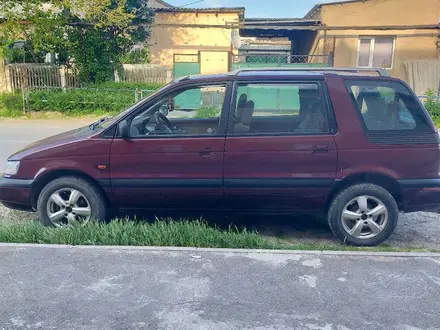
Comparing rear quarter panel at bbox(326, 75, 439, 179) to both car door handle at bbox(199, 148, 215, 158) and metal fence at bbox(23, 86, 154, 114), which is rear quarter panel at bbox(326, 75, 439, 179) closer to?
car door handle at bbox(199, 148, 215, 158)

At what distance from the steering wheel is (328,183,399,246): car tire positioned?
191cm

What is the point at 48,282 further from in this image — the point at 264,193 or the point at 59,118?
the point at 59,118

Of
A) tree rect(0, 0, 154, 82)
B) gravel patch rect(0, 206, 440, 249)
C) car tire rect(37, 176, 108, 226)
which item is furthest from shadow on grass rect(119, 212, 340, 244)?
tree rect(0, 0, 154, 82)

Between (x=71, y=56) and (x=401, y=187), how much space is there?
50.8 ft

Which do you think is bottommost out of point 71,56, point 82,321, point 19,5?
point 82,321

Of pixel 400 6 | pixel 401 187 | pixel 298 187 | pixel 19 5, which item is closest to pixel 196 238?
pixel 298 187

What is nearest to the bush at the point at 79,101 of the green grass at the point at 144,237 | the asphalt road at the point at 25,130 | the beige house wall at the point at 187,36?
the asphalt road at the point at 25,130

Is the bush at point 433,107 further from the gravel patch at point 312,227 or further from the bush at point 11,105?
the bush at point 11,105

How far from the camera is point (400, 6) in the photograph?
1669 cm

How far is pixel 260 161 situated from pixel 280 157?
0.21m

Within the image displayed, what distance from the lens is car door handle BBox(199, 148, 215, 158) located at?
4224mm

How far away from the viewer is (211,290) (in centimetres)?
322

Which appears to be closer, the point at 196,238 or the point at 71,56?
the point at 196,238

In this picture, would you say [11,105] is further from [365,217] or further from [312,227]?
[365,217]
